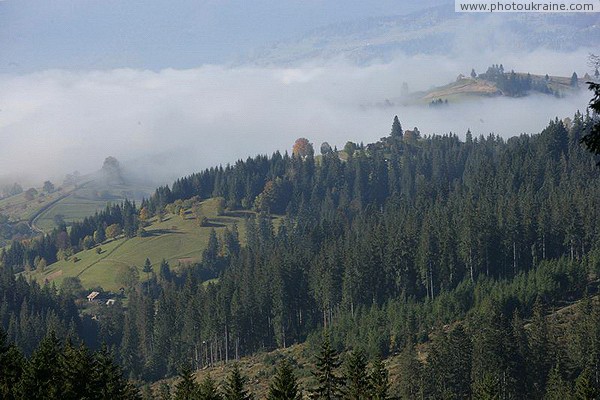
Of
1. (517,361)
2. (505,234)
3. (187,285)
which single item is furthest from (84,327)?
(517,361)

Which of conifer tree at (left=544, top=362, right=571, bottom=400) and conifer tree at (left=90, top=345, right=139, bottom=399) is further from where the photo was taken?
conifer tree at (left=544, top=362, right=571, bottom=400)

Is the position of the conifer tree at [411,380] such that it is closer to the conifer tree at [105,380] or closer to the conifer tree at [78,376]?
the conifer tree at [105,380]

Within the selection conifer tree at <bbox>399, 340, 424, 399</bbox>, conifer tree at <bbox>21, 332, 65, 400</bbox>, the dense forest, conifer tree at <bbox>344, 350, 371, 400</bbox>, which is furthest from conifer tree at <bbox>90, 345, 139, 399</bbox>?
the dense forest

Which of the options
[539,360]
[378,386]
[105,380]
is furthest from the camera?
[539,360]

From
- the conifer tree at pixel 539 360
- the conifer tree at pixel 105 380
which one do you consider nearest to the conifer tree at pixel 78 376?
the conifer tree at pixel 105 380

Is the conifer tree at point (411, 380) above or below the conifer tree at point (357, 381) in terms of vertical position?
below

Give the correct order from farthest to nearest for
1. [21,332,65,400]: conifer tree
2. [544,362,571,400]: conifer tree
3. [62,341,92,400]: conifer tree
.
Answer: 1. [544,362,571,400]: conifer tree
2. [62,341,92,400]: conifer tree
3. [21,332,65,400]: conifer tree

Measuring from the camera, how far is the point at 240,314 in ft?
470

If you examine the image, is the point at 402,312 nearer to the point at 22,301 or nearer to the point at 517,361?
the point at 517,361

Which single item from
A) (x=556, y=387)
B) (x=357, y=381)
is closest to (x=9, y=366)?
(x=357, y=381)

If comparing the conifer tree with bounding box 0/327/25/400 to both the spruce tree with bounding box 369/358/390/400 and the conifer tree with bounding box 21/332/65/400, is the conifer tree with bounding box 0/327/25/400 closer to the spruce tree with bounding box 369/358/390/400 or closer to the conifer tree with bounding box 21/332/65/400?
the conifer tree with bounding box 21/332/65/400

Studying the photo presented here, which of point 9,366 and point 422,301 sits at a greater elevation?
point 9,366

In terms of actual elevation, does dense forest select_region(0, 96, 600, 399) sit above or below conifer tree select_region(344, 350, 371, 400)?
below

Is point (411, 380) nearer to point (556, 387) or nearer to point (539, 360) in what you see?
point (539, 360)
